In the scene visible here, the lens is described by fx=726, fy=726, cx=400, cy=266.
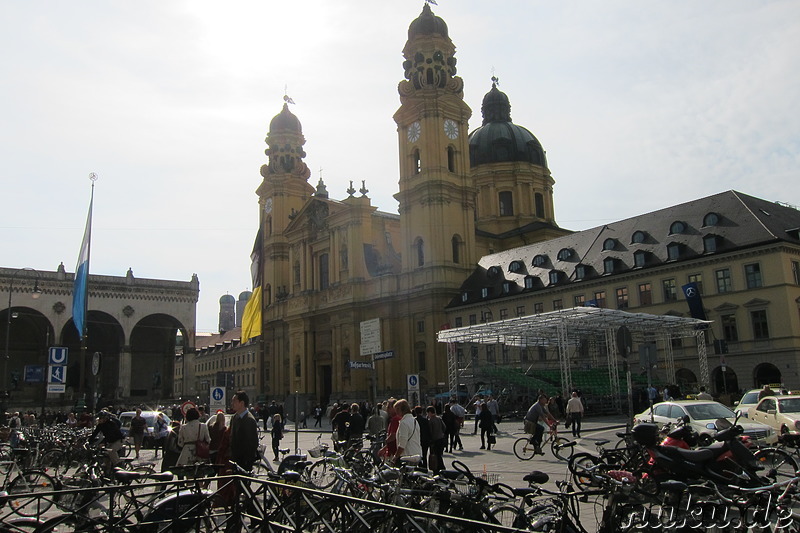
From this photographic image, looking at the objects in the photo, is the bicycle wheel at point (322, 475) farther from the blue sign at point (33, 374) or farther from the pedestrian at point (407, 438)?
the blue sign at point (33, 374)

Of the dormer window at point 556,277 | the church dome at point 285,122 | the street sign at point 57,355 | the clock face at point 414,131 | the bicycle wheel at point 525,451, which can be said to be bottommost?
the bicycle wheel at point 525,451

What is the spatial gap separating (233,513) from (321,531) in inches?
39.9

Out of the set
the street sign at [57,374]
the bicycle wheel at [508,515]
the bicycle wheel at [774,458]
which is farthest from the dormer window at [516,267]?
the bicycle wheel at [508,515]

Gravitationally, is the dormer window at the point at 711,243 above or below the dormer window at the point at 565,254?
below

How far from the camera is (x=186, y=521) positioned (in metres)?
8.02

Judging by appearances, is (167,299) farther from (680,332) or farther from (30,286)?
(680,332)

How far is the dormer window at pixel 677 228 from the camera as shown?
47.4 metres

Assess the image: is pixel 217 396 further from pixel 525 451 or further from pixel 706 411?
pixel 706 411

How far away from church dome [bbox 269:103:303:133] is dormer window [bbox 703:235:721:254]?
52199 mm

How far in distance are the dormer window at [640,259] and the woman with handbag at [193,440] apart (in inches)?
1570

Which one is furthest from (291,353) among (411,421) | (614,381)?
(411,421)

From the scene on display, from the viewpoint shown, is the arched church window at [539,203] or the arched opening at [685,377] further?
the arched church window at [539,203]

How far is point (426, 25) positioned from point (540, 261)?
24140 mm

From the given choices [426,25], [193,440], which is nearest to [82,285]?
[193,440]
